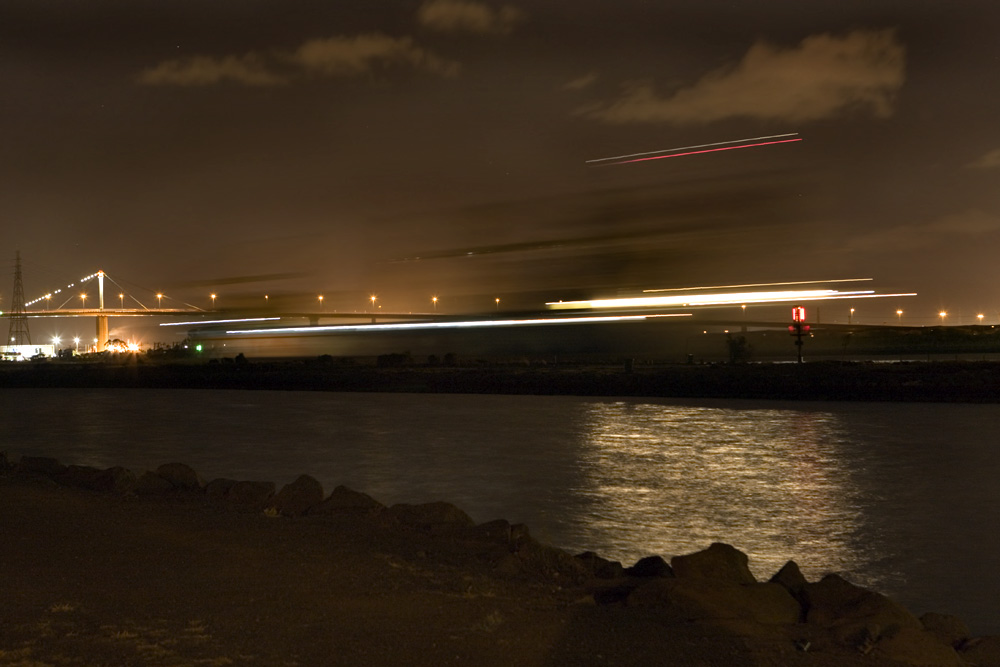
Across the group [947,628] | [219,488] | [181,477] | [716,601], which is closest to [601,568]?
[716,601]

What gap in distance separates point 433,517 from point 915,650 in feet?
14.2

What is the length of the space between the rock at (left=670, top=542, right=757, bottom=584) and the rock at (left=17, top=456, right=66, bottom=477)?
823 cm

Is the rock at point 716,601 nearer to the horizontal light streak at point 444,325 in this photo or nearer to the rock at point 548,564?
the rock at point 548,564

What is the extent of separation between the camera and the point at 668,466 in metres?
14.1

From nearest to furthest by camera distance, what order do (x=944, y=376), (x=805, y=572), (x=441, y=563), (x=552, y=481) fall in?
(x=441, y=563), (x=805, y=572), (x=552, y=481), (x=944, y=376)

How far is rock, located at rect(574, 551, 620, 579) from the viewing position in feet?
22.1

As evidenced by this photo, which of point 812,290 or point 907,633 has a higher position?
point 812,290

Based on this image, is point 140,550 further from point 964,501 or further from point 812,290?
point 812,290

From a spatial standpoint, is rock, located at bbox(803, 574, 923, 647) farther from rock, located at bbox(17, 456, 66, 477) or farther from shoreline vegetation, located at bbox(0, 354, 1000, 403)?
shoreline vegetation, located at bbox(0, 354, 1000, 403)

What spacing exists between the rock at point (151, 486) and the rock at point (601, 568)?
193 inches

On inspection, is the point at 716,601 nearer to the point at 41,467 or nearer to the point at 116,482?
the point at 116,482

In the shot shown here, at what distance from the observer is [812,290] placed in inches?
1497

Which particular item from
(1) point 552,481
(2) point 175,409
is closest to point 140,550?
(1) point 552,481

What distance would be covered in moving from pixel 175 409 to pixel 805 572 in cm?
2458
